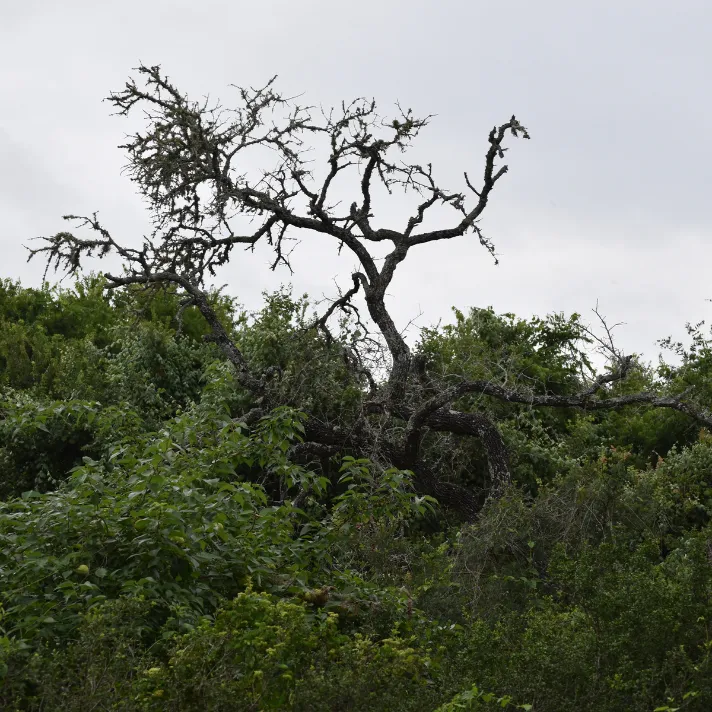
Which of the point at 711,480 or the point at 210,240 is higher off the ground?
the point at 210,240

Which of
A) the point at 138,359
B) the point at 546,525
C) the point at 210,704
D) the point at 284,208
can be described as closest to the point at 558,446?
the point at 546,525

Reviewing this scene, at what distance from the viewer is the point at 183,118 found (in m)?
12.6

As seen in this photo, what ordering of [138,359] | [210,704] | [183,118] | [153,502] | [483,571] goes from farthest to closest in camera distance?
1. [138,359]
2. [183,118]
3. [483,571]
4. [153,502]
5. [210,704]

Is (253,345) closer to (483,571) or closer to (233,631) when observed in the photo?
(483,571)

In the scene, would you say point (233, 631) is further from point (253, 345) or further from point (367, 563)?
point (253, 345)

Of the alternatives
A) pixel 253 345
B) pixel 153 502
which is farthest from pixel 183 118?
pixel 153 502

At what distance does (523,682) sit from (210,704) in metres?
1.60

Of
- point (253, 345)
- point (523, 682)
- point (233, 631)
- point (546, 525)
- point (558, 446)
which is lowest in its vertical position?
point (523, 682)

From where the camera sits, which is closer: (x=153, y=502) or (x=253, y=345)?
(x=153, y=502)

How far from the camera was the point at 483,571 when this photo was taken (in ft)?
33.0

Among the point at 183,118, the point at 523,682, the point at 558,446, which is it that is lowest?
the point at 523,682

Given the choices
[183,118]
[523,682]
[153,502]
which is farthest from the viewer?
[183,118]

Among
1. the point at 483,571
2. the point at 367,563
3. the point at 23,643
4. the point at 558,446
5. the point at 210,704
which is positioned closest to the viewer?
the point at 210,704

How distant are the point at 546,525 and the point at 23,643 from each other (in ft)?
22.3
